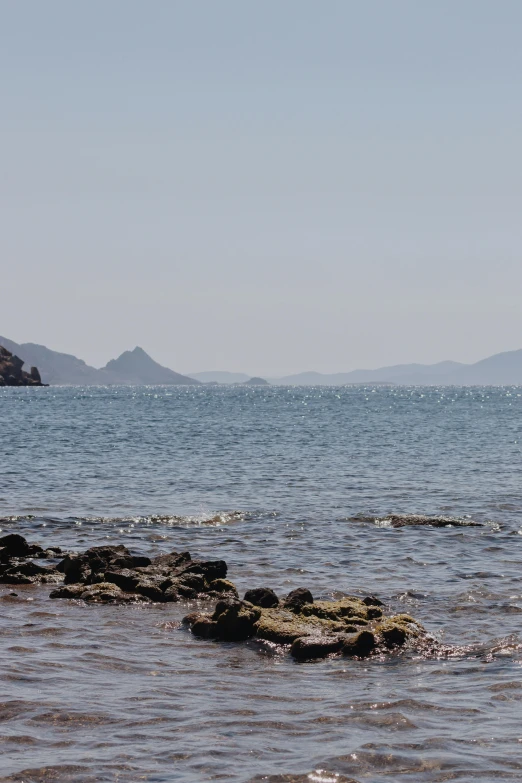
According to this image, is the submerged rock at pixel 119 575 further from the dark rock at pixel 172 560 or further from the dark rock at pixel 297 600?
the dark rock at pixel 297 600

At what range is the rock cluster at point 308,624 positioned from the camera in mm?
15594

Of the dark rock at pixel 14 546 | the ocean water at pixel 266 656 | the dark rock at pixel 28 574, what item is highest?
the dark rock at pixel 14 546

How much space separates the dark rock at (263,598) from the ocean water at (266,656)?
1.62 metres

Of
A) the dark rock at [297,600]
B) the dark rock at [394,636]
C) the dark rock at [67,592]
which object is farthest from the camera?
A: the dark rock at [67,592]

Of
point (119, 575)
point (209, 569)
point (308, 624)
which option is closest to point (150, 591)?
point (119, 575)

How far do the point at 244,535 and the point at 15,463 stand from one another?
2399 centimetres

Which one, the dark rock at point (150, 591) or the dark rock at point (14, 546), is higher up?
the dark rock at point (14, 546)

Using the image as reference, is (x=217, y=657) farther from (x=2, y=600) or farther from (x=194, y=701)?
(x=2, y=600)

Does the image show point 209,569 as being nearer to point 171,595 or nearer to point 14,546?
point 171,595

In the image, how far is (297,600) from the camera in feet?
59.3

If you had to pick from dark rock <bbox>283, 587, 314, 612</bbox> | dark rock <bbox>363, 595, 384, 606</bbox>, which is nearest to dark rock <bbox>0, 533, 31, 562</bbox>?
dark rock <bbox>283, 587, 314, 612</bbox>

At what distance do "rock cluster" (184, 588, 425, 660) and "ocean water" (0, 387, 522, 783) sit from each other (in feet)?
1.42

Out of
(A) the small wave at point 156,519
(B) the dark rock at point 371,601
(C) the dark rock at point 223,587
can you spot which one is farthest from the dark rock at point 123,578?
(A) the small wave at point 156,519

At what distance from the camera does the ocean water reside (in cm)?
1083
